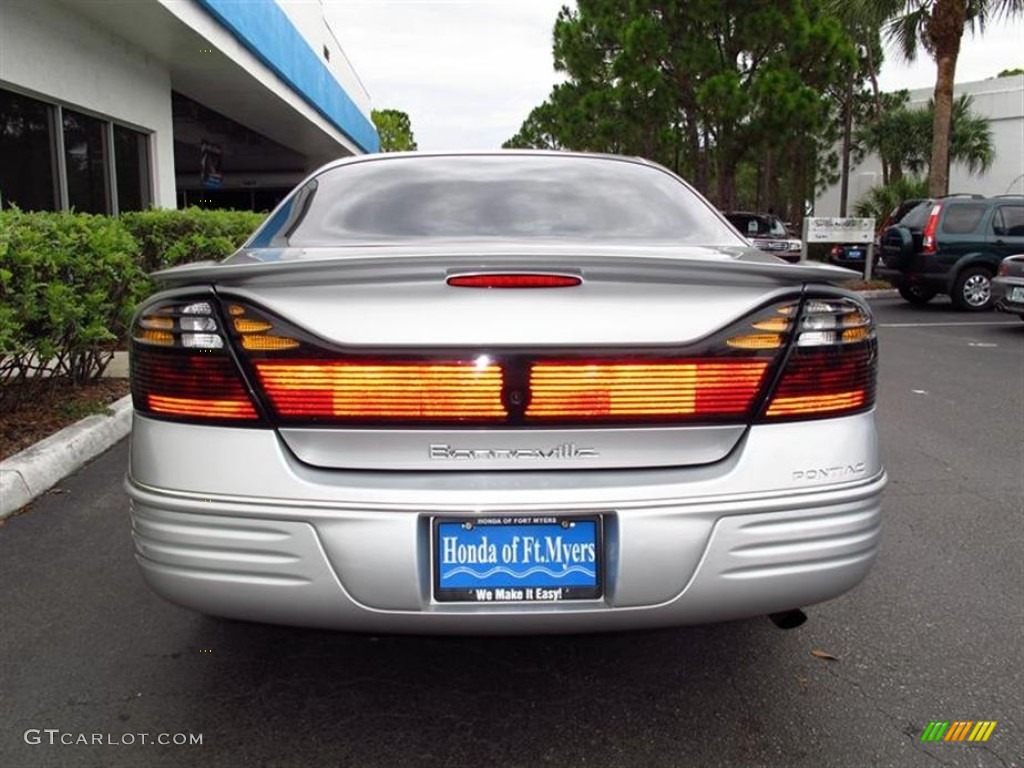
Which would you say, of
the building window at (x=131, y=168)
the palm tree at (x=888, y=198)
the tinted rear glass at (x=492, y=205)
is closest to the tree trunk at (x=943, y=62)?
the palm tree at (x=888, y=198)

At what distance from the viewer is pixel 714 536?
2064 millimetres

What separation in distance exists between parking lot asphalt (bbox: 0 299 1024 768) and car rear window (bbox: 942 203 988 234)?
11.2 m

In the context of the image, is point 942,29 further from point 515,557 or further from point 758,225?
point 515,557

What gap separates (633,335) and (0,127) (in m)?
9.85

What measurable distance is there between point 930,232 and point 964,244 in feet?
1.69

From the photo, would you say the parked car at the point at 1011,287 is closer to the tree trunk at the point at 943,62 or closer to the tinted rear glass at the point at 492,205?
the tree trunk at the point at 943,62

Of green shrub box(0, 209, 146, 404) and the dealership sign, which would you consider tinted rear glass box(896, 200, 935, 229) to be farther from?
green shrub box(0, 209, 146, 404)

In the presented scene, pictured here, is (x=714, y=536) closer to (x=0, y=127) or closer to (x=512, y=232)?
(x=512, y=232)

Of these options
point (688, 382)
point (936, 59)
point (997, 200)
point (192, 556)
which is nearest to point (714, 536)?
point (688, 382)

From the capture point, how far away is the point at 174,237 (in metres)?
8.25

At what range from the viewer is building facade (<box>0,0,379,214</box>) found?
32.4 ft

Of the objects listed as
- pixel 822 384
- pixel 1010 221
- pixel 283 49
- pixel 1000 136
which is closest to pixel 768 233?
pixel 1010 221

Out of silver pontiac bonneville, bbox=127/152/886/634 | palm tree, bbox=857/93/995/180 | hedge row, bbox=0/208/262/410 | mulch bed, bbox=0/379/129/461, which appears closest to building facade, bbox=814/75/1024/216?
palm tree, bbox=857/93/995/180

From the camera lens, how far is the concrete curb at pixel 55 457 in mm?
4090
